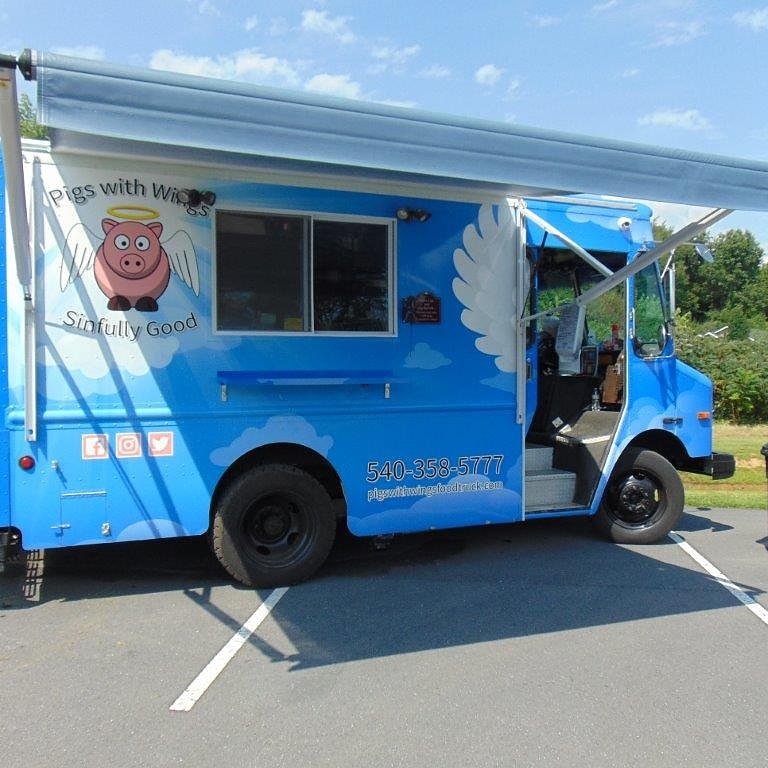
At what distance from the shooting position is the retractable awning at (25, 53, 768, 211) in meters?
2.94

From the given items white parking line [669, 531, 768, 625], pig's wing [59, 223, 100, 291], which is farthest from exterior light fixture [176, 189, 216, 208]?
white parking line [669, 531, 768, 625]

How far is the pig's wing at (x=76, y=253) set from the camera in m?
4.42

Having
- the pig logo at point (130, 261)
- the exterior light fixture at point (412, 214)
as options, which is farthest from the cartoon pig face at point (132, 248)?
the exterior light fixture at point (412, 214)

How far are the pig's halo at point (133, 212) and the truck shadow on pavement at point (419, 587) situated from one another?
2.66 meters

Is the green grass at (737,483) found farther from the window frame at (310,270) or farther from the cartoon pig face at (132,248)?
the cartoon pig face at (132,248)

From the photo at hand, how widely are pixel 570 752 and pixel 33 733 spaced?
247 centimetres

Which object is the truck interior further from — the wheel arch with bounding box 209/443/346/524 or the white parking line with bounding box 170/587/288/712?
the white parking line with bounding box 170/587/288/712

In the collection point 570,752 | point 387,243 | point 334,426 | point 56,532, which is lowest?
point 570,752

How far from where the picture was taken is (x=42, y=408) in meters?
4.39

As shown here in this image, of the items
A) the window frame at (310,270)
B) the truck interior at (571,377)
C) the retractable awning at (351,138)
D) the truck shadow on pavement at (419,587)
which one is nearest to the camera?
the retractable awning at (351,138)

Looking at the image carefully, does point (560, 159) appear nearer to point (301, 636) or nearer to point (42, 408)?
point (301, 636)

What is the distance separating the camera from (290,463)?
5145 millimetres

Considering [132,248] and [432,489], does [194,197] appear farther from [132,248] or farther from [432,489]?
[432,489]

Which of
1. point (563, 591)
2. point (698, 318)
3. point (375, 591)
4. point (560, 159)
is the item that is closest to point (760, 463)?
point (563, 591)
